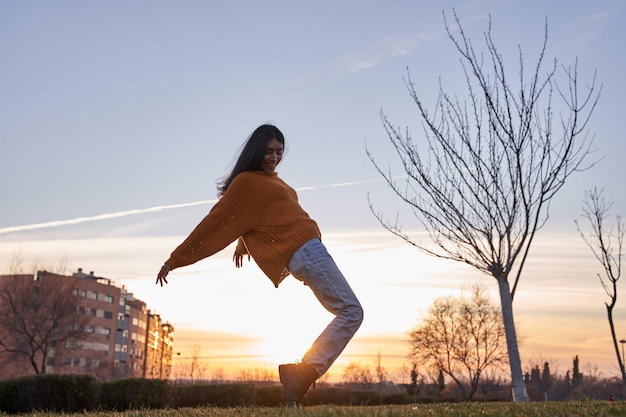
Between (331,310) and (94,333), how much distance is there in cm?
8940

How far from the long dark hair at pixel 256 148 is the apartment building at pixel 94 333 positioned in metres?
35.8

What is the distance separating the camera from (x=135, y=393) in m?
14.8

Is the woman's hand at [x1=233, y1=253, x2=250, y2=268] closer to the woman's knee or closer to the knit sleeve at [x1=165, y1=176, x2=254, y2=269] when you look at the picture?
the knit sleeve at [x1=165, y1=176, x2=254, y2=269]

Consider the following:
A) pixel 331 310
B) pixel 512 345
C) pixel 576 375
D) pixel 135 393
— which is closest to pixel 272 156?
pixel 331 310

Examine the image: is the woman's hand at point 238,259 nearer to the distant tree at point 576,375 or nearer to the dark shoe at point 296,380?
the dark shoe at point 296,380

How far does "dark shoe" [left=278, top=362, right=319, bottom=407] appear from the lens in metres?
4.39

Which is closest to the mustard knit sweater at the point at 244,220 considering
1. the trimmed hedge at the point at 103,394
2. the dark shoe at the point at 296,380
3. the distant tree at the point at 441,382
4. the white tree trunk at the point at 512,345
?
the dark shoe at the point at 296,380

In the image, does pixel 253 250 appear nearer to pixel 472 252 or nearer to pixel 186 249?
pixel 186 249

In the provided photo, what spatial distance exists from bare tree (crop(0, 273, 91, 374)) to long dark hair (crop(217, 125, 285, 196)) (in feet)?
115


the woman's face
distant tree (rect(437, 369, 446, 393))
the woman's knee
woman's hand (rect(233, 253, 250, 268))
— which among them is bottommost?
distant tree (rect(437, 369, 446, 393))

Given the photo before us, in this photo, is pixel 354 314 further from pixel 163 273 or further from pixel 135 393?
pixel 135 393

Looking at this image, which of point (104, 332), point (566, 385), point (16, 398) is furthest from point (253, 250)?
point (104, 332)

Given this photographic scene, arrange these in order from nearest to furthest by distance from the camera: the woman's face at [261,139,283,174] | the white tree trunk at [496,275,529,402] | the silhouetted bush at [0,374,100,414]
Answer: the woman's face at [261,139,283,174] → the white tree trunk at [496,275,529,402] → the silhouetted bush at [0,374,100,414]

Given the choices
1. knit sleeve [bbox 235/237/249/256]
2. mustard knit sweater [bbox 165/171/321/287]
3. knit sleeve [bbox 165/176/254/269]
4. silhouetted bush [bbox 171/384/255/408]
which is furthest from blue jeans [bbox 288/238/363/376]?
silhouetted bush [bbox 171/384/255/408]
